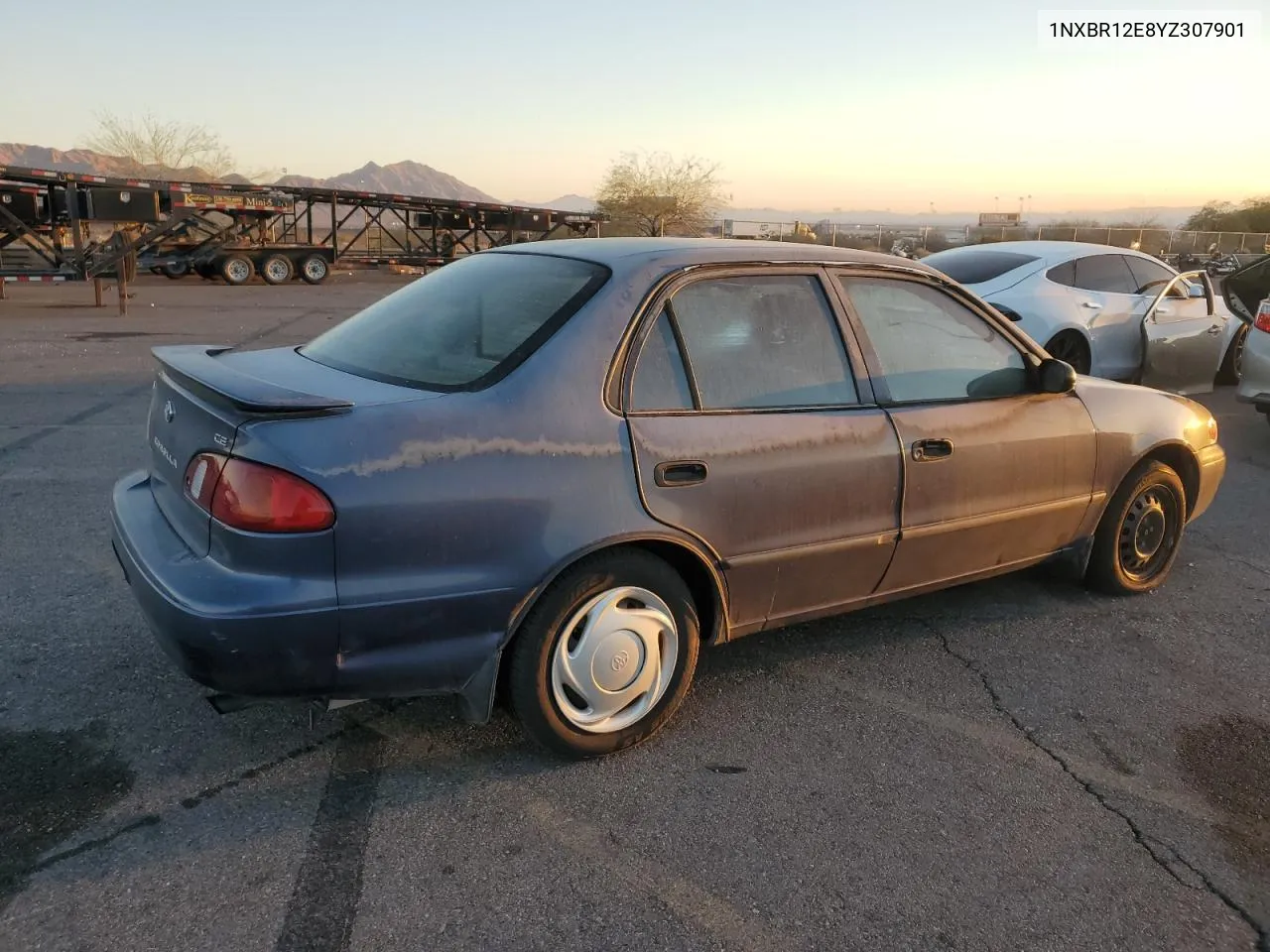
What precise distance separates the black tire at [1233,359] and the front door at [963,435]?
7669 millimetres

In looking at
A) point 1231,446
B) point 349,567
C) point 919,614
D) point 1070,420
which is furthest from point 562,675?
point 1231,446

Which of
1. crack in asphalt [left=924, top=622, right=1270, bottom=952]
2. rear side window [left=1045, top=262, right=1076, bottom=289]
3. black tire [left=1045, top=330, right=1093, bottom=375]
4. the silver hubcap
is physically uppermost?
rear side window [left=1045, top=262, right=1076, bottom=289]

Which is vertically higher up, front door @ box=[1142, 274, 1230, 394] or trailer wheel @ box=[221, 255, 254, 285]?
trailer wheel @ box=[221, 255, 254, 285]

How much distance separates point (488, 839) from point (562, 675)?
519 millimetres

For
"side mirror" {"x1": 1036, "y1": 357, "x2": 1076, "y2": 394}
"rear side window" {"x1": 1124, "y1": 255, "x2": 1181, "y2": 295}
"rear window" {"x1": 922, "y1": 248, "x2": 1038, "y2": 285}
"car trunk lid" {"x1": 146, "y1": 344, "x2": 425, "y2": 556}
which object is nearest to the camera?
"car trunk lid" {"x1": 146, "y1": 344, "x2": 425, "y2": 556}

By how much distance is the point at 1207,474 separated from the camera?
4.68m

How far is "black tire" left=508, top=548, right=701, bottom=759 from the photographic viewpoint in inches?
111

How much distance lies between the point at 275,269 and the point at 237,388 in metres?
23.1

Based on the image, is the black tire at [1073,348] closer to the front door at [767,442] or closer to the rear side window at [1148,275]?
the rear side window at [1148,275]

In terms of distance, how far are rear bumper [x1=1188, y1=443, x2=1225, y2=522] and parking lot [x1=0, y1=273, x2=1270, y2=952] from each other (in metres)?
0.63

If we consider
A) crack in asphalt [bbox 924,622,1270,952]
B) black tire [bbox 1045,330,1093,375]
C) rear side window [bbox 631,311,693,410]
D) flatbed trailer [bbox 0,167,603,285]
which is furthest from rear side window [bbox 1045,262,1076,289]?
flatbed trailer [bbox 0,167,603,285]

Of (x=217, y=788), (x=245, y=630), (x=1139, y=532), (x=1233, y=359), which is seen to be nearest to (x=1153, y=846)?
(x=1139, y=532)

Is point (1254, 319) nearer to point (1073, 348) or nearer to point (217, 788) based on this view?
point (1073, 348)

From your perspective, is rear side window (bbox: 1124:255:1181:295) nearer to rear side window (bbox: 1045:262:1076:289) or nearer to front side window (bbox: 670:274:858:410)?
rear side window (bbox: 1045:262:1076:289)
